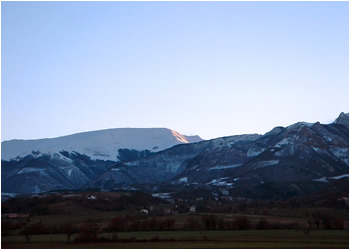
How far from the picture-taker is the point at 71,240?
93812 millimetres

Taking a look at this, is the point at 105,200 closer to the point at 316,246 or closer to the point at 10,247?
the point at 10,247

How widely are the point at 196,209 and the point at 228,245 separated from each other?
10361cm

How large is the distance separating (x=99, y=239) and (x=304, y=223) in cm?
4367

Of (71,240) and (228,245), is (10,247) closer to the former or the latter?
(71,240)

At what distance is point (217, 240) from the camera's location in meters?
92.6

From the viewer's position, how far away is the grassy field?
8356 cm

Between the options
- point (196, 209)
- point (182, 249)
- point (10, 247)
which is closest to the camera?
point (182, 249)

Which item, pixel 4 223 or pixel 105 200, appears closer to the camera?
pixel 4 223

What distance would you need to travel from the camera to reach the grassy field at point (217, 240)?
83562 mm

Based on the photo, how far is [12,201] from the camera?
189875 mm

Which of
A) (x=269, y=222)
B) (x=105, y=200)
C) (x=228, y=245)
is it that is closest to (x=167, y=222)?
(x=269, y=222)

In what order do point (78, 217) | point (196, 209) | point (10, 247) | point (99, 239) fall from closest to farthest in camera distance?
point (10, 247)
point (99, 239)
point (78, 217)
point (196, 209)

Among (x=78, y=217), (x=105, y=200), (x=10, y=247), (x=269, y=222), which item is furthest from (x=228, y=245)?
(x=105, y=200)

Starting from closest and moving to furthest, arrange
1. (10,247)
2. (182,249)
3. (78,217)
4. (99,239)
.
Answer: (182,249) → (10,247) → (99,239) → (78,217)
